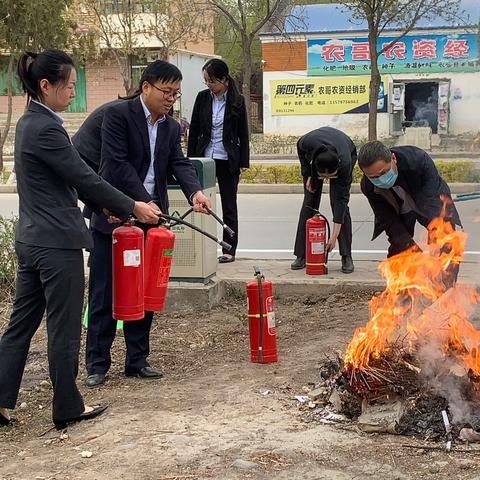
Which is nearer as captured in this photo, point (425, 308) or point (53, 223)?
point (53, 223)

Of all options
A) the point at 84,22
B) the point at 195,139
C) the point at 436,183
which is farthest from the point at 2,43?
the point at 436,183

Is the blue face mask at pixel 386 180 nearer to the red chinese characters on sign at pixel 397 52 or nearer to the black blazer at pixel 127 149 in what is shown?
the black blazer at pixel 127 149

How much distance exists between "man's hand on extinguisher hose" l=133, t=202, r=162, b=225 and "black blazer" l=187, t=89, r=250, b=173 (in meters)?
3.41

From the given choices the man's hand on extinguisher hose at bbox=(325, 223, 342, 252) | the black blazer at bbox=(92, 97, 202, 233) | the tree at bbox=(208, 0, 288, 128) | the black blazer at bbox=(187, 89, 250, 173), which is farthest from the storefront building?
the black blazer at bbox=(92, 97, 202, 233)

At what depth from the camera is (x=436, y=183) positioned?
17.3 feet

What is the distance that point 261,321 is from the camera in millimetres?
5070

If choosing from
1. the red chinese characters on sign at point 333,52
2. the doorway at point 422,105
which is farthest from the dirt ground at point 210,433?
the red chinese characters on sign at point 333,52

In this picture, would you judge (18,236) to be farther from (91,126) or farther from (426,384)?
(426,384)

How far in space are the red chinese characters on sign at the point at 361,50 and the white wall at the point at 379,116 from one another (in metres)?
1.02

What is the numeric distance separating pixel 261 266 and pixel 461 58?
2197 centimetres

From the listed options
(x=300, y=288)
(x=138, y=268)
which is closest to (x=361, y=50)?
(x=300, y=288)

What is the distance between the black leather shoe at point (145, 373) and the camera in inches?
196

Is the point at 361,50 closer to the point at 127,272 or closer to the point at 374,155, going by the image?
the point at 374,155

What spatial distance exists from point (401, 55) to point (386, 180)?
940 inches
